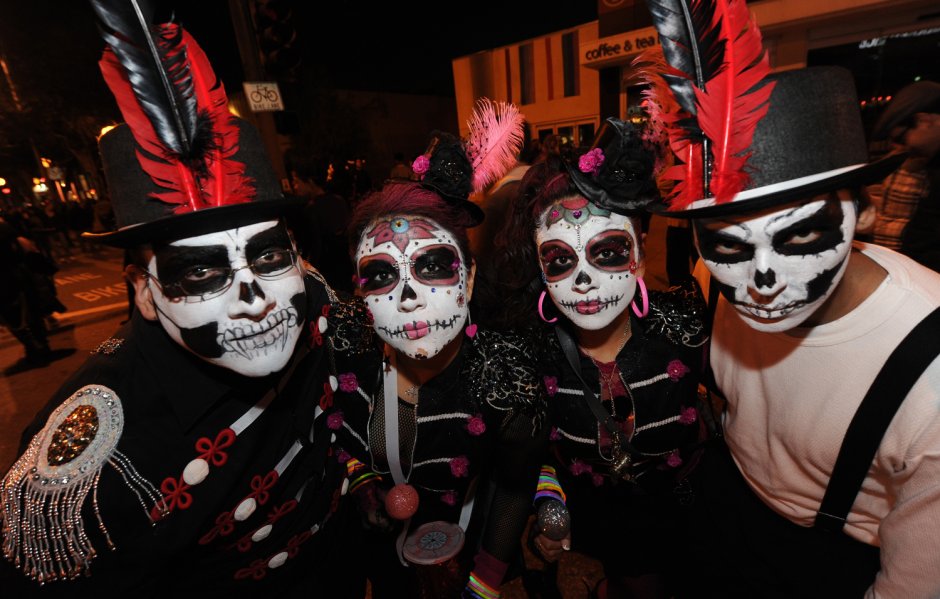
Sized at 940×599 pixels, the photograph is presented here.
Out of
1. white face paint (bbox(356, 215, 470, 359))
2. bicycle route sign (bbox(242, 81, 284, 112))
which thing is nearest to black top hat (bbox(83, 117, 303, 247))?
white face paint (bbox(356, 215, 470, 359))

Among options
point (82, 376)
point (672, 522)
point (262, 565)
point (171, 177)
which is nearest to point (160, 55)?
point (171, 177)

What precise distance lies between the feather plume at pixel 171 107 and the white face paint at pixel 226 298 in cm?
13

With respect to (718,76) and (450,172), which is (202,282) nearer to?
(450,172)

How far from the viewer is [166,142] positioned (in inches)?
50.4

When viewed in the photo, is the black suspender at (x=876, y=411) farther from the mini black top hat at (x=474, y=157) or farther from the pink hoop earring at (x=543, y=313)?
the mini black top hat at (x=474, y=157)

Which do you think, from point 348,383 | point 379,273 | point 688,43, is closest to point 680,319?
point 688,43

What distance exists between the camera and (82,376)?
1408 millimetres

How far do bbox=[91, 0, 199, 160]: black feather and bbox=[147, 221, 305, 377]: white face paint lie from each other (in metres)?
0.28

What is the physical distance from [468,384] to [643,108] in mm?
1309

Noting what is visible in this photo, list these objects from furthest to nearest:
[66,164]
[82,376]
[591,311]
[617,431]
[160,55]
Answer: [66,164], [617,431], [591,311], [82,376], [160,55]

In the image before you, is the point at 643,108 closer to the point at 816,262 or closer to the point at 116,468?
the point at 816,262

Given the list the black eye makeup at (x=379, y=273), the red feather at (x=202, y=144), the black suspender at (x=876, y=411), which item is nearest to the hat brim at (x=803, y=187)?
the black suspender at (x=876, y=411)

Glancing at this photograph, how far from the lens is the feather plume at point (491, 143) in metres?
2.03

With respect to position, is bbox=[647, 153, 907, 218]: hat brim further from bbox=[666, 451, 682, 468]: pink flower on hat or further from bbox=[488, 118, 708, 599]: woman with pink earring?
bbox=[666, 451, 682, 468]: pink flower on hat
